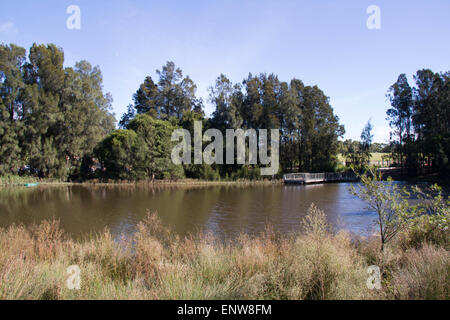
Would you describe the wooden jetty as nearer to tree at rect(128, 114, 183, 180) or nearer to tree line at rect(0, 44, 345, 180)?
tree line at rect(0, 44, 345, 180)

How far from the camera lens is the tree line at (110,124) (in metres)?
35.7

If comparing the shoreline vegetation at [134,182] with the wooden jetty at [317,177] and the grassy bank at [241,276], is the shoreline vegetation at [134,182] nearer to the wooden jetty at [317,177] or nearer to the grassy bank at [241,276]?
the wooden jetty at [317,177]

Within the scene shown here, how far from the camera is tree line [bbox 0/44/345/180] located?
117 feet

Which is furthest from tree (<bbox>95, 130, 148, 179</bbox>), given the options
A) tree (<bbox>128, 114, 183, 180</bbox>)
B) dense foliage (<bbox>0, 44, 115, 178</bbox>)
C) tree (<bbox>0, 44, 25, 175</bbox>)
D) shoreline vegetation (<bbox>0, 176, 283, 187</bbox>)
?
tree (<bbox>0, 44, 25, 175</bbox>)

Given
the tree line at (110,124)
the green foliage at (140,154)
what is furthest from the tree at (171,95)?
the green foliage at (140,154)

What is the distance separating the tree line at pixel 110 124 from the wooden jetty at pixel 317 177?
2.23 metres

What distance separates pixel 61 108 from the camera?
39156 millimetres

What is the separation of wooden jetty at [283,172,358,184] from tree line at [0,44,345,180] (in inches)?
87.7

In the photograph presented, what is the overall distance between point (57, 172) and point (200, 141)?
18712mm

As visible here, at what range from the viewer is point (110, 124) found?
4878 centimetres

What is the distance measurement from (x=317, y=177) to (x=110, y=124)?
110 feet

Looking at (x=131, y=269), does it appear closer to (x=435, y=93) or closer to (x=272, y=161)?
(x=272, y=161)

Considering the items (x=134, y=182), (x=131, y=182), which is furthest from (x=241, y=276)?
(x=131, y=182)
